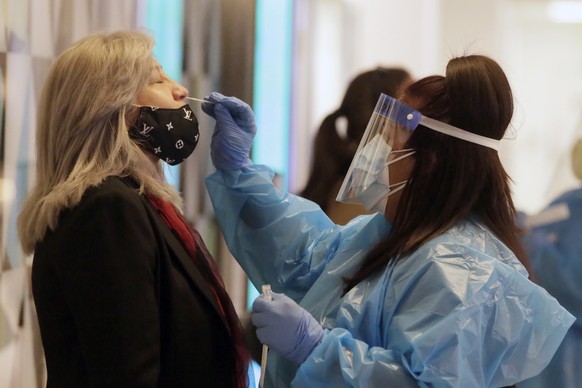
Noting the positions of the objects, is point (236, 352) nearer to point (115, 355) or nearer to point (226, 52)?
point (115, 355)

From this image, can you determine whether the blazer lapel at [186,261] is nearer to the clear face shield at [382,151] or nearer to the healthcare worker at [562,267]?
the clear face shield at [382,151]

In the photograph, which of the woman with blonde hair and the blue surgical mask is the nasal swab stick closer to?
the woman with blonde hair

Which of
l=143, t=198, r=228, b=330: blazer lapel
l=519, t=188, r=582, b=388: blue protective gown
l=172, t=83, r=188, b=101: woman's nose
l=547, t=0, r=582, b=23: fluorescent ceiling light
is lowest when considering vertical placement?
l=519, t=188, r=582, b=388: blue protective gown

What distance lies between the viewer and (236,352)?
1.57 meters

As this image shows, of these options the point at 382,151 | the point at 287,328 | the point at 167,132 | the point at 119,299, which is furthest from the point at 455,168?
the point at 119,299

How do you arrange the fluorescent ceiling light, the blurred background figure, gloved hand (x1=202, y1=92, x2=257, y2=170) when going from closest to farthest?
gloved hand (x1=202, y1=92, x2=257, y2=170) < the blurred background figure < the fluorescent ceiling light

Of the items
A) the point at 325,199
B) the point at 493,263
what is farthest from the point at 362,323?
the point at 325,199

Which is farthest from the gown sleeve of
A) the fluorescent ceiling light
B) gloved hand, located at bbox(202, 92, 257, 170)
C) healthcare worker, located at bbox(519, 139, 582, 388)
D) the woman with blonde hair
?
the fluorescent ceiling light

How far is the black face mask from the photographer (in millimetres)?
1522

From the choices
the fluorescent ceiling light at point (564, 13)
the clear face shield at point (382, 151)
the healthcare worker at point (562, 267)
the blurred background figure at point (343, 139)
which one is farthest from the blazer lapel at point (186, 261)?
the fluorescent ceiling light at point (564, 13)

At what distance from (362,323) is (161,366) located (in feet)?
1.21

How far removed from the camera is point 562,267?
2348mm

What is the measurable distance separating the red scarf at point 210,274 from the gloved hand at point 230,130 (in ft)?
0.76

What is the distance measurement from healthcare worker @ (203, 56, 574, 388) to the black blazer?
14 centimetres
